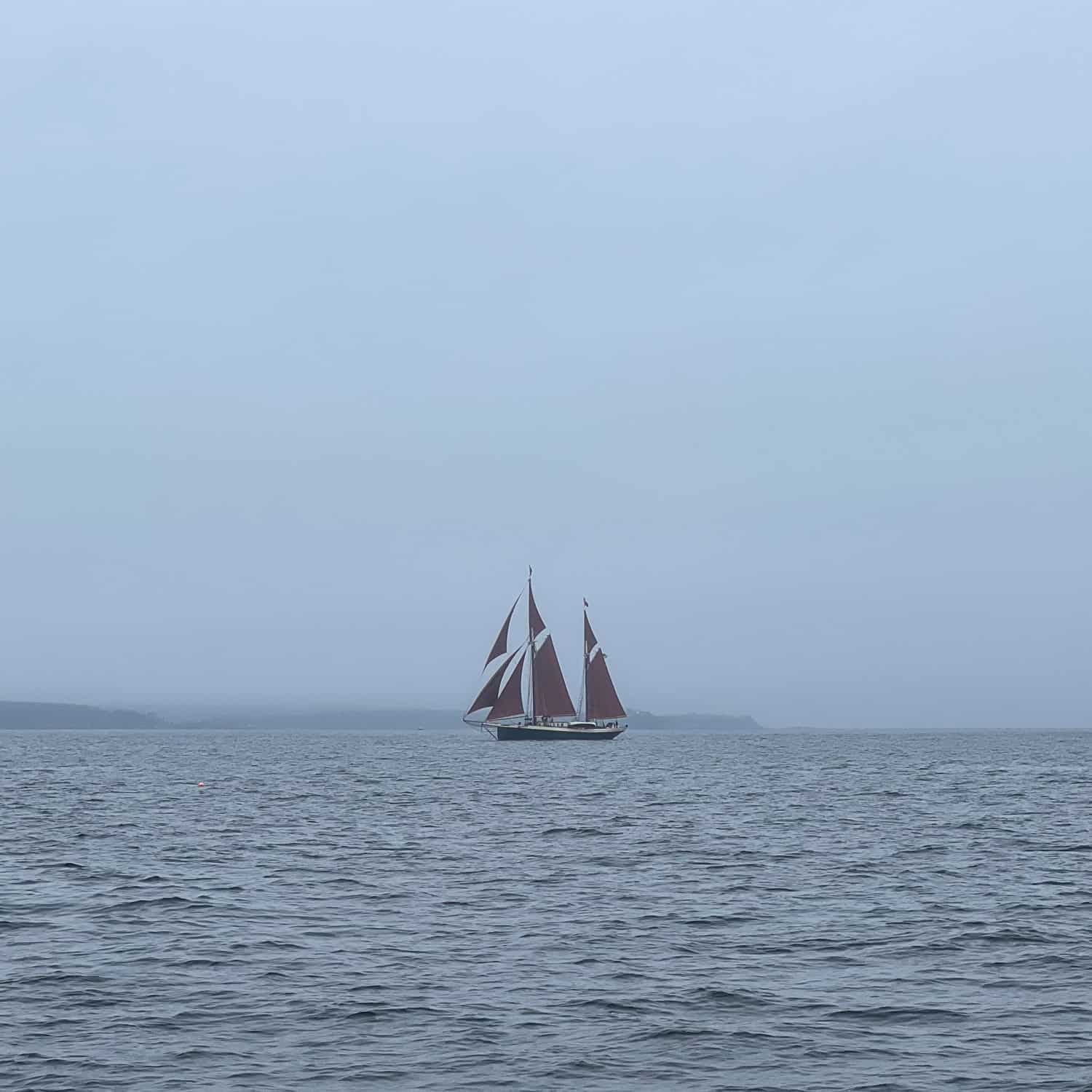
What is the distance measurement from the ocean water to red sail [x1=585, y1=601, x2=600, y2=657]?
346ft

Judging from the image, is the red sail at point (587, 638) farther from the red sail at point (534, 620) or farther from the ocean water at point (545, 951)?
the ocean water at point (545, 951)

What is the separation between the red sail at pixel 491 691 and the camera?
14962 centimetres

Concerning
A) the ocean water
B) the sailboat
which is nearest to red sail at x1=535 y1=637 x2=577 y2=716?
the sailboat

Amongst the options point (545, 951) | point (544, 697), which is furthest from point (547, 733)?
point (545, 951)

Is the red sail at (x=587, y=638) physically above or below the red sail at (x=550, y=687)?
above

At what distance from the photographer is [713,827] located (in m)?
49.1

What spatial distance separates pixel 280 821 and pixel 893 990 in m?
33.9

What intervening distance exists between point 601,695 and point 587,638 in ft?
35.4

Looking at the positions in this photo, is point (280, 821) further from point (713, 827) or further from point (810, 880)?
point (810, 880)

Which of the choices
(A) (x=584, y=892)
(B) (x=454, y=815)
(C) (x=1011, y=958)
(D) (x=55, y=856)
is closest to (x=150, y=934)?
(A) (x=584, y=892)

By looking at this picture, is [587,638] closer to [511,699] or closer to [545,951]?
[511,699]

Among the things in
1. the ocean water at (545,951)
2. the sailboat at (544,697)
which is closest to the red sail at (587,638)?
the sailboat at (544,697)

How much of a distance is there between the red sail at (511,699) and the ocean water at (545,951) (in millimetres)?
100424

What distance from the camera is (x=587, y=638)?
537 feet
